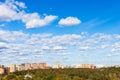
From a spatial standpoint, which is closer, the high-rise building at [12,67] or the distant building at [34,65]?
the high-rise building at [12,67]

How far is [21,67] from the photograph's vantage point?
116 meters

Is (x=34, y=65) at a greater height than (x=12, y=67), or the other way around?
(x=34, y=65)

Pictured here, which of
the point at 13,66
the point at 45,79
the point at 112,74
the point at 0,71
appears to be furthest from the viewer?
the point at 13,66

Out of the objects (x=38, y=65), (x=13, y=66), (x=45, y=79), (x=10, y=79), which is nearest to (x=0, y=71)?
(x=13, y=66)

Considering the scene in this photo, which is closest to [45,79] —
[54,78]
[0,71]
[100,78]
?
[54,78]

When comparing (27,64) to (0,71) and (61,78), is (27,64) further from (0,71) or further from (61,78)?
(61,78)

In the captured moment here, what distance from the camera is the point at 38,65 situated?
11844 cm

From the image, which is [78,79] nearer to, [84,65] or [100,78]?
[100,78]

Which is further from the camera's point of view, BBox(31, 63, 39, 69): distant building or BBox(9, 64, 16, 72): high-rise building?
BBox(31, 63, 39, 69): distant building

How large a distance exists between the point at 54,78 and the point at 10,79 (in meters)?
13.9

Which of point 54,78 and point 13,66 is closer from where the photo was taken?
point 54,78

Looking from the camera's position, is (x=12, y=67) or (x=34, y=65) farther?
(x=34, y=65)

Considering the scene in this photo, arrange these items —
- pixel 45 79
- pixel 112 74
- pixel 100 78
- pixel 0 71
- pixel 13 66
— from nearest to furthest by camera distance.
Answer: pixel 45 79
pixel 100 78
pixel 112 74
pixel 0 71
pixel 13 66

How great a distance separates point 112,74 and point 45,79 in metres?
30.3
